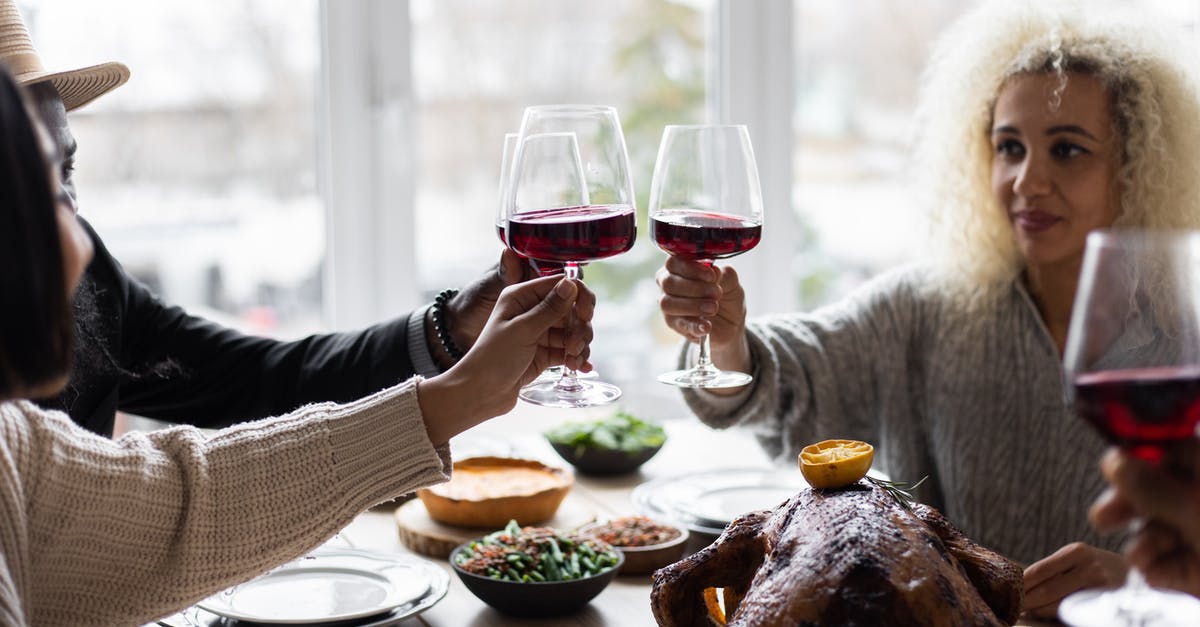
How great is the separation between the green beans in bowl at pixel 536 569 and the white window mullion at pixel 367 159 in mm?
1743

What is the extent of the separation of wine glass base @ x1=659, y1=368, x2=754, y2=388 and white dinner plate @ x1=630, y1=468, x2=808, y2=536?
33 cm

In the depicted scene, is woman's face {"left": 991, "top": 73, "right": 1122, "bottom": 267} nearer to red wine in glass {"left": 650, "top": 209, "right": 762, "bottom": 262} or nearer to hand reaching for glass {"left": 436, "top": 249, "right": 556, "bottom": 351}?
red wine in glass {"left": 650, "top": 209, "right": 762, "bottom": 262}

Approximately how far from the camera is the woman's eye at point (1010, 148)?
2217 mm

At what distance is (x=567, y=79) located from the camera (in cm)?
344

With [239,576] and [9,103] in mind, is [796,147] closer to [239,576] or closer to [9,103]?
[239,576]

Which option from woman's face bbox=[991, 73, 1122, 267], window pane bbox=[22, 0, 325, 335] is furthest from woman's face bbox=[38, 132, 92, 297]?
window pane bbox=[22, 0, 325, 335]

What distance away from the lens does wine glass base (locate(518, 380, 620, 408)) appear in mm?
1405

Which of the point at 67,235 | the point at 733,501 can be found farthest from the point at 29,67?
the point at 733,501

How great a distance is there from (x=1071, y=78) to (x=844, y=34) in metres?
1.59

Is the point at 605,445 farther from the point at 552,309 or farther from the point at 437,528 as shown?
the point at 552,309

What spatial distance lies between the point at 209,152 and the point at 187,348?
1.31m

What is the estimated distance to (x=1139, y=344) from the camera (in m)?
0.84

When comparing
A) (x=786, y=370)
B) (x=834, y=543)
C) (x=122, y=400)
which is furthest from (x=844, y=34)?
(x=834, y=543)

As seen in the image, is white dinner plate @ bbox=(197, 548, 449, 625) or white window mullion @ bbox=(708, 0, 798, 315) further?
white window mullion @ bbox=(708, 0, 798, 315)
